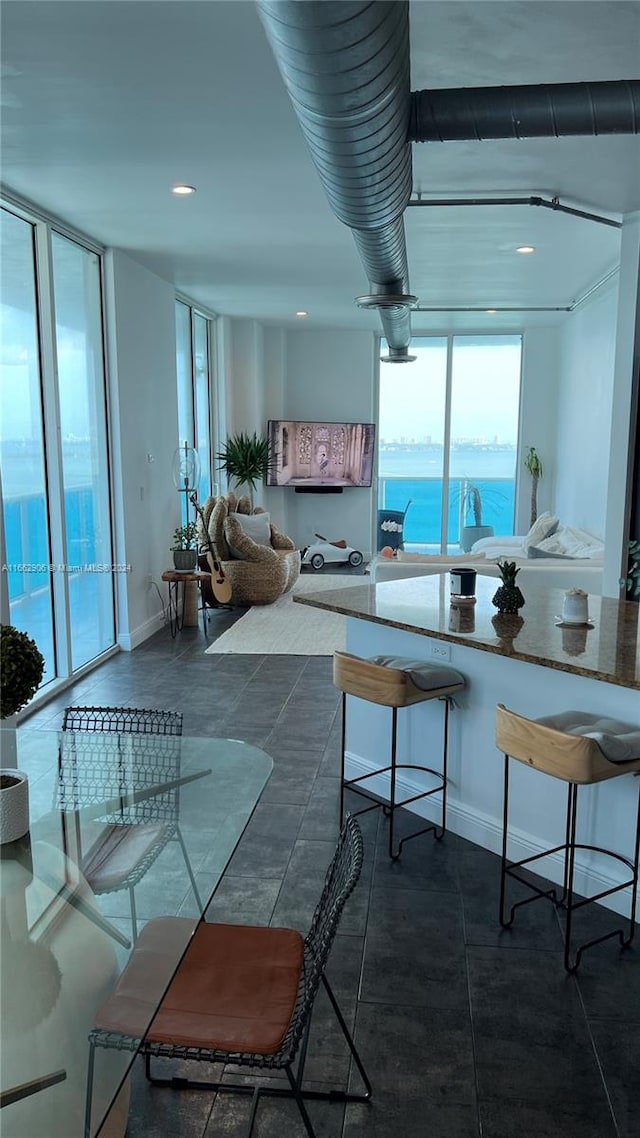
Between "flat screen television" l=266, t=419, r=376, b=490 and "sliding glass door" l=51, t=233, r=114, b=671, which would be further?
"flat screen television" l=266, t=419, r=376, b=490

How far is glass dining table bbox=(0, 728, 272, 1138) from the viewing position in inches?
54.1

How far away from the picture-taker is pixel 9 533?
4.76 m

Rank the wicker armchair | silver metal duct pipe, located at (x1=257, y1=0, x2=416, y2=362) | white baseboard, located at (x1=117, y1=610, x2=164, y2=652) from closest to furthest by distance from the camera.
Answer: silver metal duct pipe, located at (x1=257, y1=0, x2=416, y2=362), white baseboard, located at (x1=117, y1=610, x2=164, y2=652), the wicker armchair

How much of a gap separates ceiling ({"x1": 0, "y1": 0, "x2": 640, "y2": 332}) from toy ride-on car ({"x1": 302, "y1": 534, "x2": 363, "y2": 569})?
3899 mm

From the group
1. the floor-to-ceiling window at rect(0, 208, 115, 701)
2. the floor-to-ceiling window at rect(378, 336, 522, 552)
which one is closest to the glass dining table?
the floor-to-ceiling window at rect(0, 208, 115, 701)

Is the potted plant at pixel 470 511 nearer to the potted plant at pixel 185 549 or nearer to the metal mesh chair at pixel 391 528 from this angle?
the metal mesh chair at pixel 391 528

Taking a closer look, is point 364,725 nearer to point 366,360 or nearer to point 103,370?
point 103,370

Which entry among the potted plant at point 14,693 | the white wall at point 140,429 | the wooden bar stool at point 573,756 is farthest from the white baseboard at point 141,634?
the potted plant at point 14,693

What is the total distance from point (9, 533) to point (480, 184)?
3287 millimetres

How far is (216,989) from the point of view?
1.79 m

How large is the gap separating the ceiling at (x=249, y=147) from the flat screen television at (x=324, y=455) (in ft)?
12.2

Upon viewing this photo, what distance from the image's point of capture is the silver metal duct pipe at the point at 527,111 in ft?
8.94

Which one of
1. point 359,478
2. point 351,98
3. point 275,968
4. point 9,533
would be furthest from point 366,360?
point 275,968

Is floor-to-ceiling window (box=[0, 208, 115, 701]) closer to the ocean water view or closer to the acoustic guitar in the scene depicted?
the acoustic guitar
